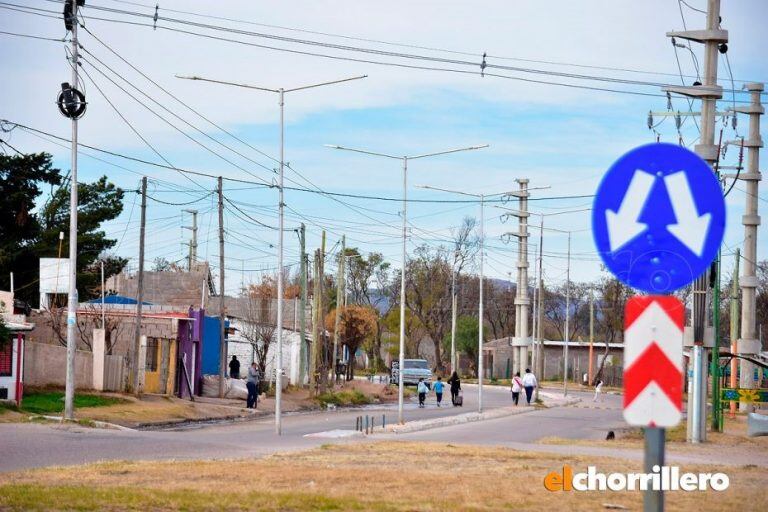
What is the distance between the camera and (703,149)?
101 feet

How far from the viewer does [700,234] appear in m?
5.86

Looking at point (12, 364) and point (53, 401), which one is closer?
point (12, 364)

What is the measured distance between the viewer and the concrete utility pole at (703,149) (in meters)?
30.7

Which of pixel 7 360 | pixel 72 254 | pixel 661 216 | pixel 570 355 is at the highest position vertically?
pixel 72 254

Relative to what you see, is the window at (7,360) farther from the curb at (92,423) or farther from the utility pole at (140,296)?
the utility pole at (140,296)

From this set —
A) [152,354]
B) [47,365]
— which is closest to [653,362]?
[47,365]

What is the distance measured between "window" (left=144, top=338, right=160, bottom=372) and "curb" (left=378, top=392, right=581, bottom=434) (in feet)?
41.9

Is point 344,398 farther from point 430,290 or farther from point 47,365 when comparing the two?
point 430,290

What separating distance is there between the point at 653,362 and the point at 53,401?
115 ft

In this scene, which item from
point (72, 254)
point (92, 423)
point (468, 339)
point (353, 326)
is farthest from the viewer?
point (468, 339)

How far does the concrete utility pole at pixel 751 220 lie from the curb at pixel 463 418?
32.5ft

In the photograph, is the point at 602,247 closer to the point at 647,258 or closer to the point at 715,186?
the point at 647,258

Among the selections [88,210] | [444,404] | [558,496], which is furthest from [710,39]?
[88,210]

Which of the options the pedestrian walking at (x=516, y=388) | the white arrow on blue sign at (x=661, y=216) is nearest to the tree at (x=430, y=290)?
the pedestrian walking at (x=516, y=388)
